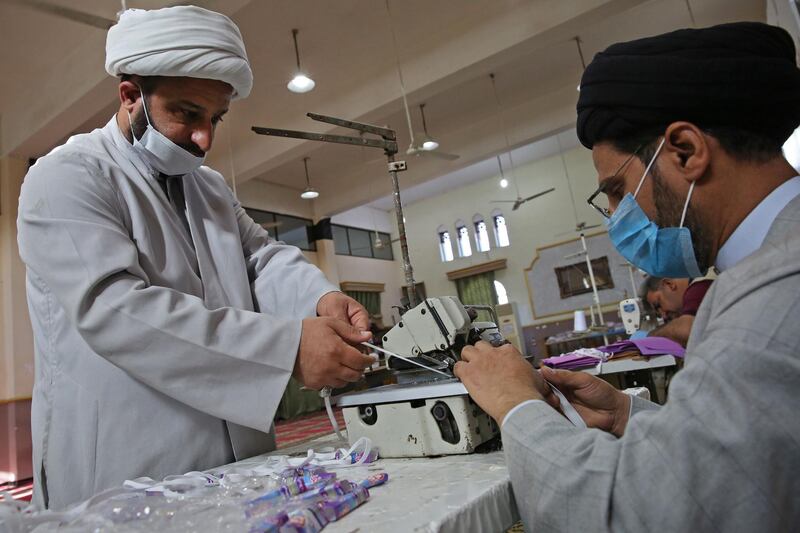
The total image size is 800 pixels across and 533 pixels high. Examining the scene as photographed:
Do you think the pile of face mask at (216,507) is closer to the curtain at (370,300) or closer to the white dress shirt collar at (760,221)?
the white dress shirt collar at (760,221)

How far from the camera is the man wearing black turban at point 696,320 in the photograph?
53 cm

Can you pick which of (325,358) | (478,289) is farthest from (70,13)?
(478,289)

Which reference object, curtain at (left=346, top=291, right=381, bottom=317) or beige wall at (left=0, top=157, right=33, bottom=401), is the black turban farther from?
curtain at (left=346, top=291, right=381, bottom=317)

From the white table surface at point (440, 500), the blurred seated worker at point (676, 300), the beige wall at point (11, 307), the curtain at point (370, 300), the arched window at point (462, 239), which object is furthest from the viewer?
the arched window at point (462, 239)

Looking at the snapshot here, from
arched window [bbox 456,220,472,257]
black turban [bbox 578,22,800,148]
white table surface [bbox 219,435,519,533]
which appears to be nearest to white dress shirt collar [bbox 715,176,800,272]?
black turban [bbox 578,22,800,148]

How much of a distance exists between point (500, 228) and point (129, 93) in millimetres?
13206

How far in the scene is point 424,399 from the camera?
1026mm

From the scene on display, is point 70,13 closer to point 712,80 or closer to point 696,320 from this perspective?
point 712,80

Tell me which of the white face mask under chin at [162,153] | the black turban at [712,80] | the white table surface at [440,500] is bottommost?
the white table surface at [440,500]

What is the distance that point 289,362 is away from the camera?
989 mm

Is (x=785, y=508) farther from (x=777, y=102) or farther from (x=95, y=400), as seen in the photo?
(x=95, y=400)

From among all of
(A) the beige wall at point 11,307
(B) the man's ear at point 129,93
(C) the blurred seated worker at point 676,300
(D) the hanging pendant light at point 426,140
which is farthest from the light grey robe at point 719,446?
(A) the beige wall at point 11,307

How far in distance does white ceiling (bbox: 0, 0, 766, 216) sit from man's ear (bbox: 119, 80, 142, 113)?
12.0 feet

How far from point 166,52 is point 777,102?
1208 mm
